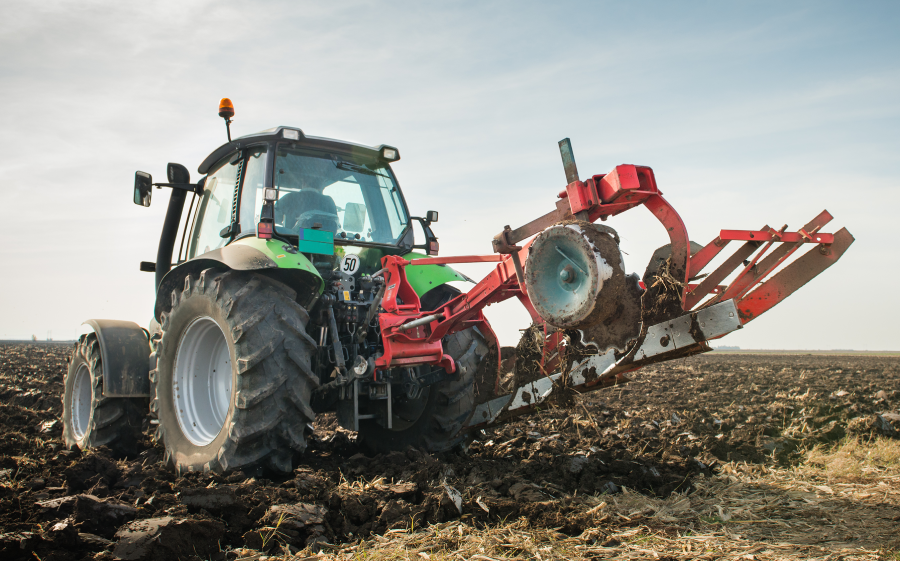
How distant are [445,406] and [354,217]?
162cm

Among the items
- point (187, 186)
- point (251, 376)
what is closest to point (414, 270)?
point (251, 376)

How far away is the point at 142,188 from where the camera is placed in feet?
16.7

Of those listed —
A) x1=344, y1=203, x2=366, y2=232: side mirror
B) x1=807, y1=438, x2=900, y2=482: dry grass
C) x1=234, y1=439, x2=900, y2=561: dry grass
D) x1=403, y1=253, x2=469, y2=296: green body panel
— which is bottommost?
x1=807, y1=438, x2=900, y2=482: dry grass

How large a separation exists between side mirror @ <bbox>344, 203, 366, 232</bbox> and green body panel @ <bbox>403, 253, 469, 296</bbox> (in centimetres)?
47

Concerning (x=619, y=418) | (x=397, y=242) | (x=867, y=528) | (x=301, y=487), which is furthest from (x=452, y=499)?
(x=619, y=418)

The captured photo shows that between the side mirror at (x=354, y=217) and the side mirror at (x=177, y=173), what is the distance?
1.57 metres

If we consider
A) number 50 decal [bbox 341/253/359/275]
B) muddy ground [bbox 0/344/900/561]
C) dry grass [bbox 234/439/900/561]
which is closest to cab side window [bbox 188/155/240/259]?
number 50 decal [bbox 341/253/359/275]

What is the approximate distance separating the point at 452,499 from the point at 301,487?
35.8 inches

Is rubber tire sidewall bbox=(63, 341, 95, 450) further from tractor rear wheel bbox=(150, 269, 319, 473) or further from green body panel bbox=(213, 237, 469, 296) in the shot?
green body panel bbox=(213, 237, 469, 296)

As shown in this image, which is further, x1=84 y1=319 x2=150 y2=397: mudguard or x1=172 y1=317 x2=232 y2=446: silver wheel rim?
x1=84 y1=319 x2=150 y2=397: mudguard

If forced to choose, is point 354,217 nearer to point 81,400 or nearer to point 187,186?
point 187,186

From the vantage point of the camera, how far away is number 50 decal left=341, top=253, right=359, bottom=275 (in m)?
4.47

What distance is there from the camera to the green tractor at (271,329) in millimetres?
3744

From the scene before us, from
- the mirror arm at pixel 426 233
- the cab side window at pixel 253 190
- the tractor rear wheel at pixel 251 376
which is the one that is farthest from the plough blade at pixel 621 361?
the cab side window at pixel 253 190
